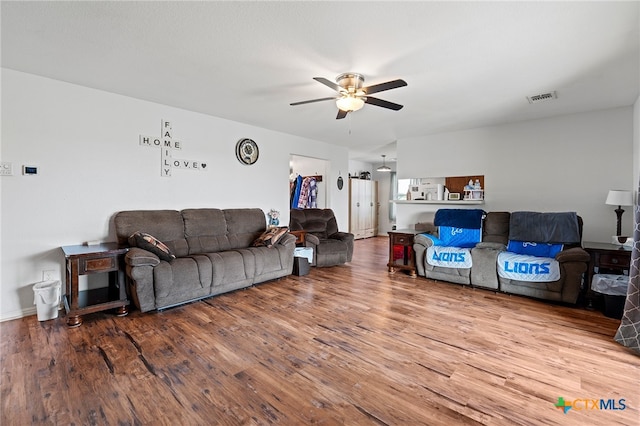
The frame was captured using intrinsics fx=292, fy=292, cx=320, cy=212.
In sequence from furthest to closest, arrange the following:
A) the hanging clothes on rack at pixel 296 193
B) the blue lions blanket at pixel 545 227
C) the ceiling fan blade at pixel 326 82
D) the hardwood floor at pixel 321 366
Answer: the hanging clothes on rack at pixel 296 193 → the blue lions blanket at pixel 545 227 → the ceiling fan blade at pixel 326 82 → the hardwood floor at pixel 321 366

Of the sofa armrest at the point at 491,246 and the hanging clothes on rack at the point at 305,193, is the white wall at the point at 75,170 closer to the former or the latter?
the hanging clothes on rack at the point at 305,193

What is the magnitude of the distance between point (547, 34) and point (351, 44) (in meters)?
1.43

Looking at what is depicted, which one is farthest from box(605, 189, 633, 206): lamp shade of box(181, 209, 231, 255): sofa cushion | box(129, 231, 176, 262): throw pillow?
box(129, 231, 176, 262): throw pillow

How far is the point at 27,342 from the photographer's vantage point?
243 centimetres

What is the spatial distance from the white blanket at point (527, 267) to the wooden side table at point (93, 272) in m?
4.38

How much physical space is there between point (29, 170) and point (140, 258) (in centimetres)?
146

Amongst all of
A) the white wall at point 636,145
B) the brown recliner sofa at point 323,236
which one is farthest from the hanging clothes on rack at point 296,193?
the white wall at point 636,145

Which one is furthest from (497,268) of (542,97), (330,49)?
(330,49)

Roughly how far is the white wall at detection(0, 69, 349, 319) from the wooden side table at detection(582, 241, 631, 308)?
4.82 meters

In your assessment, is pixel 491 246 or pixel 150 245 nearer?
pixel 150 245

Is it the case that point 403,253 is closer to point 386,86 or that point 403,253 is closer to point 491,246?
point 491,246

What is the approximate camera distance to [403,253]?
4.75m

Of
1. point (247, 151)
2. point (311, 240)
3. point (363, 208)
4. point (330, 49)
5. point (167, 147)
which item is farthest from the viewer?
point (363, 208)

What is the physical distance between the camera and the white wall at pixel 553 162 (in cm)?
381
